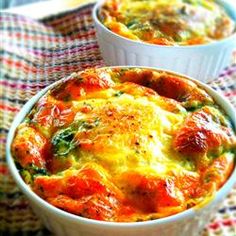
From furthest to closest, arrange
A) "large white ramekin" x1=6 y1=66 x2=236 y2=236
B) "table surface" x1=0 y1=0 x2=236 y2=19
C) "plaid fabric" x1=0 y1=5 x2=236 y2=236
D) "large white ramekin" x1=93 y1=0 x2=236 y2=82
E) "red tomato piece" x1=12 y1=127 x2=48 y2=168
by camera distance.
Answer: "table surface" x1=0 y1=0 x2=236 y2=19 < "large white ramekin" x1=93 y1=0 x2=236 y2=82 < "plaid fabric" x1=0 y1=5 x2=236 y2=236 < "red tomato piece" x1=12 y1=127 x2=48 y2=168 < "large white ramekin" x1=6 y1=66 x2=236 y2=236

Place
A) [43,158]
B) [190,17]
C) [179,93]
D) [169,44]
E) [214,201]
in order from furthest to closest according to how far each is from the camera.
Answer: [190,17] < [169,44] < [179,93] < [43,158] < [214,201]

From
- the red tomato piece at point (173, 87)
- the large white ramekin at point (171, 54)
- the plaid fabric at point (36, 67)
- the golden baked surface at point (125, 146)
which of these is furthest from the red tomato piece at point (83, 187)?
A: the large white ramekin at point (171, 54)

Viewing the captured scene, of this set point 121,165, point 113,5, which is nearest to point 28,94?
point 113,5

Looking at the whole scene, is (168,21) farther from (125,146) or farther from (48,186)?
(48,186)

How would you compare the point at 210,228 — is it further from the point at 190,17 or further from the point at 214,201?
the point at 190,17

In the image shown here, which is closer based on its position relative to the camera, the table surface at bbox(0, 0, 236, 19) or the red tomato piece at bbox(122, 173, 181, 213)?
the red tomato piece at bbox(122, 173, 181, 213)

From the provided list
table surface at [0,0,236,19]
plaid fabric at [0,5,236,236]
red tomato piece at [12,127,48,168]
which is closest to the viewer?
red tomato piece at [12,127,48,168]

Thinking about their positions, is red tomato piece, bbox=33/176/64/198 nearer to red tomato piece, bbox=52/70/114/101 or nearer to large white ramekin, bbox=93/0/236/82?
red tomato piece, bbox=52/70/114/101

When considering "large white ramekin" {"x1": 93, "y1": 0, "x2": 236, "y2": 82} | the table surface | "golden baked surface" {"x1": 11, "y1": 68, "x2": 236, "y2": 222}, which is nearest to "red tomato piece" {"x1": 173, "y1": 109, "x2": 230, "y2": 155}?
"golden baked surface" {"x1": 11, "y1": 68, "x2": 236, "y2": 222}
